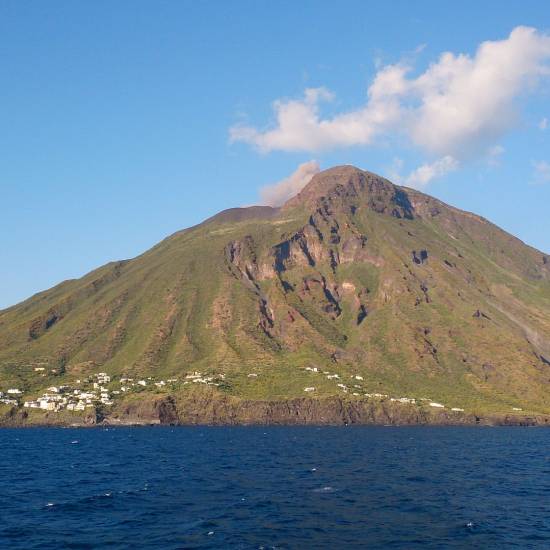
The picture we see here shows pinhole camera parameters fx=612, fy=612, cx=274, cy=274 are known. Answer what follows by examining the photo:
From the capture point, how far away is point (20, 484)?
11700cm

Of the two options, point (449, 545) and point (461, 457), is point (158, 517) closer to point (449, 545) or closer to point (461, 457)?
point (449, 545)

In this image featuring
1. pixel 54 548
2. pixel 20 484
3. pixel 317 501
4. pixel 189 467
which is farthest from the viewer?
pixel 189 467

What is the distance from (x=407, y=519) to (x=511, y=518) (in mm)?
16414

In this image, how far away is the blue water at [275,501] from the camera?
7525cm

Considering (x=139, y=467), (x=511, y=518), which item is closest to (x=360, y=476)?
(x=511, y=518)

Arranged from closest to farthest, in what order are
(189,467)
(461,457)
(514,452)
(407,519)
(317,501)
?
Answer: (407,519), (317,501), (189,467), (461,457), (514,452)

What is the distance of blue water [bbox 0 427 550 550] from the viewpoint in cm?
7525

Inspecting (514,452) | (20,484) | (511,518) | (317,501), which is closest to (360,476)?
(317,501)

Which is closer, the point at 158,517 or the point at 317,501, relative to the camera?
the point at 158,517

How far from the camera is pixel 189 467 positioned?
139500mm

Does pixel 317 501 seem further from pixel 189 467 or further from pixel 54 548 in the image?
pixel 189 467

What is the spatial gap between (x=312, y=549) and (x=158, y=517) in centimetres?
2570

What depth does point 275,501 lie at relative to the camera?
3809 inches

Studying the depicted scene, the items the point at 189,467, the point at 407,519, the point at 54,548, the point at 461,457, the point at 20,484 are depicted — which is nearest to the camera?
the point at 54,548
